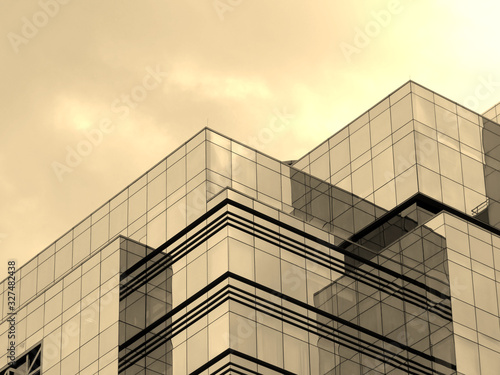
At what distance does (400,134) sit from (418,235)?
879cm

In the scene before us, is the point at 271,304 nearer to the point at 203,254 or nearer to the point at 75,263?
the point at 203,254

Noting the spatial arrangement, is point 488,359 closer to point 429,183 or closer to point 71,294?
point 429,183

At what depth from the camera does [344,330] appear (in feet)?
308

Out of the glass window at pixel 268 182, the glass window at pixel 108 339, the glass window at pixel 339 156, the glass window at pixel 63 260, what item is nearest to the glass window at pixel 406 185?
the glass window at pixel 339 156

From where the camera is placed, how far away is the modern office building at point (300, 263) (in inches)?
3546

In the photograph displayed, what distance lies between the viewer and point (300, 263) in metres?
93.1

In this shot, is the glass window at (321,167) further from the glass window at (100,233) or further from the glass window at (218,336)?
the glass window at (218,336)

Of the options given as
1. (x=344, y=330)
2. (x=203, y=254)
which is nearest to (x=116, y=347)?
(x=203, y=254)

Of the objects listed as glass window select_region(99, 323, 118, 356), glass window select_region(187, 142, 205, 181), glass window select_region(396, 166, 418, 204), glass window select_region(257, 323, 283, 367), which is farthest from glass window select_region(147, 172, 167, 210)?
glass window select_region(396, 166, 418, 204)

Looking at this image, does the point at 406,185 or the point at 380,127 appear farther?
the point at 380,127

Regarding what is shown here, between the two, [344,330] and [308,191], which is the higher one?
[308,191]

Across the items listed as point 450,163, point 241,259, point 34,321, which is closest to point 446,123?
point 450,163

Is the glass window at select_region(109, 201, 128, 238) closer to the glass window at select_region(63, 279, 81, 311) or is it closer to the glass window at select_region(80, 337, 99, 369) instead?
the glass window at select_region(63, 279, 81, 311)

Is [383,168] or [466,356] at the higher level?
[383,168]
